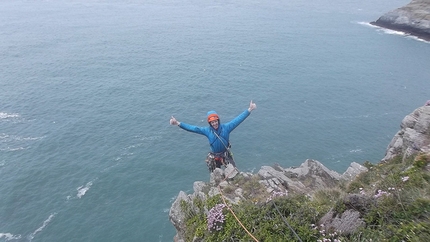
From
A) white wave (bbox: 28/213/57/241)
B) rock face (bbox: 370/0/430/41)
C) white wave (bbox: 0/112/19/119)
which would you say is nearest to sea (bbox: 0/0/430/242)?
white wave (bbox: 28/213/57/241)

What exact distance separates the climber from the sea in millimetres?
27330

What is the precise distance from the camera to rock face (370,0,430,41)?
106 meters

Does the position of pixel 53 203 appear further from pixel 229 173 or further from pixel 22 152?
pixel 229 173

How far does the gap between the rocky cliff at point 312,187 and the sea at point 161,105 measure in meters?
26.5

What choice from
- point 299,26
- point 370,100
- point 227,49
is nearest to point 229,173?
point 370,100

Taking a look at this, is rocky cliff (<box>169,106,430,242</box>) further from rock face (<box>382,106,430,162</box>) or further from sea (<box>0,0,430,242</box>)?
sea (<box>0,0,430,242</box>)

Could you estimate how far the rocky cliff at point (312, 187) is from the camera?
9696 mm

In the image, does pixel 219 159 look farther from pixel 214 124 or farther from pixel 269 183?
pixel 214 124

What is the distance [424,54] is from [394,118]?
43.5 metres

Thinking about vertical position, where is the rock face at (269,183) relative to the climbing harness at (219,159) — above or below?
below

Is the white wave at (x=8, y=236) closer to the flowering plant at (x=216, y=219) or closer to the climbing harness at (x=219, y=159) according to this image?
the climbing harness at (x=219, y=159)

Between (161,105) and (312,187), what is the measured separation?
51.4 metres

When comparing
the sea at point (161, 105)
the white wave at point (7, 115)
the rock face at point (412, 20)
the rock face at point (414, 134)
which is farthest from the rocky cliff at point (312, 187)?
the rock face at point (412, 20)

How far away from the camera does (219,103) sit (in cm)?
6681
